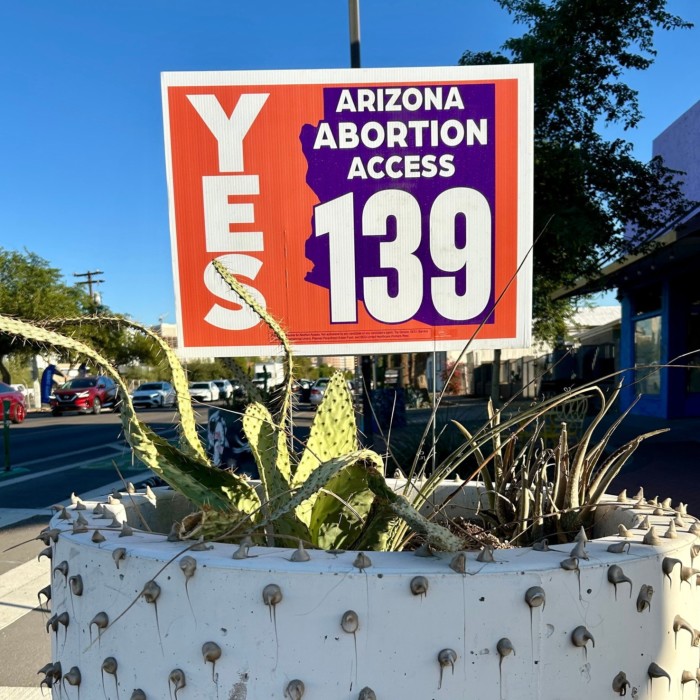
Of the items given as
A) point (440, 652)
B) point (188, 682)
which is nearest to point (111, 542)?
point (188, 682)

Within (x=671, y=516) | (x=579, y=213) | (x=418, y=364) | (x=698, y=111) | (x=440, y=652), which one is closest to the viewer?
(x=440, y=652)

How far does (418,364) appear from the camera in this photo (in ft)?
102

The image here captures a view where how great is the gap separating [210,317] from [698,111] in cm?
1288

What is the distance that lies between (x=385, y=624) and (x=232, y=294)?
9.60 feet

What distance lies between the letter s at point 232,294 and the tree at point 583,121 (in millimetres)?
5215

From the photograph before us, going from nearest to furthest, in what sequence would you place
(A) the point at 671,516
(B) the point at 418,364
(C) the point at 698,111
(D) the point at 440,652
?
(D) the point at 440,652 < (A) the point at 671,516 < (C) the point at 698,111 < (B) the point at 418,364

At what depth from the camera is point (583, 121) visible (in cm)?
906

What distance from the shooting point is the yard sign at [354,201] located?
12.2 feet

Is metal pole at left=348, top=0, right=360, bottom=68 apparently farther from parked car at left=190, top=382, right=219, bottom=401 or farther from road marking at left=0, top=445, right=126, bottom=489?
road marking at left=0, top=445, right=126, bottom=489

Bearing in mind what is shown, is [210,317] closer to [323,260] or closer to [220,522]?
[323,260]

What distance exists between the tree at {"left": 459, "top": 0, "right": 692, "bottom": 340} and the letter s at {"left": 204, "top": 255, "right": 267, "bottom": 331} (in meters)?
5.21

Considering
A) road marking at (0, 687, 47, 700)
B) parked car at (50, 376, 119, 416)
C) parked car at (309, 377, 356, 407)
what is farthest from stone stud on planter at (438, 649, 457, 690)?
parked car at (50, 376, 119, 416)

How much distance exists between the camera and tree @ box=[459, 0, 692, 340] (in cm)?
839

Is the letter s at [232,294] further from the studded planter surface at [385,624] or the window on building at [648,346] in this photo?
the window on building at [648,346]
